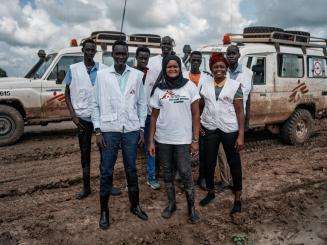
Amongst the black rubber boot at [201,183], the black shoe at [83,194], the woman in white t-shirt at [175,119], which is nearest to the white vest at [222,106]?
the woman in white t-shirt at [175,119]

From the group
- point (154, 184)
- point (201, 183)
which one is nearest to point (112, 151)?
point (154, 184)

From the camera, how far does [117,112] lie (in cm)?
390

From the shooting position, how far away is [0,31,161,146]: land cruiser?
26.0 feet

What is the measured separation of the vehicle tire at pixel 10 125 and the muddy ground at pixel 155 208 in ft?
2.97

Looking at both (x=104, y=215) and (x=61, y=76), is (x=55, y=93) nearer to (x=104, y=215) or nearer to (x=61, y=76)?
(x=61, y=76)

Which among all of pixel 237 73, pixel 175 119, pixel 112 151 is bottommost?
pixel 112 151

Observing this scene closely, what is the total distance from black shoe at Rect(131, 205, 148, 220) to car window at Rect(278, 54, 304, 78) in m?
4.39

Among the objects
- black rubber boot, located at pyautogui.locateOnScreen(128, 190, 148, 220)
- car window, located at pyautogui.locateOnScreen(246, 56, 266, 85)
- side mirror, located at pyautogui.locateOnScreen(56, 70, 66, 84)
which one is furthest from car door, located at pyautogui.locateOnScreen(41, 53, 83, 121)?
black rubber boot, located at pyautogui.locateOnScreen(128, 190, 148, 220)

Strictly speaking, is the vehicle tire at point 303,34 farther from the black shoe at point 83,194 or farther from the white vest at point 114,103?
the black shoe at point 83,194

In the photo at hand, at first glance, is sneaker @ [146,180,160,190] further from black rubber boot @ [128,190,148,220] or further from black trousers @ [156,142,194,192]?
black trousers @ [156,142,194,192]

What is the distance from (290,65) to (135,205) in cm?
484

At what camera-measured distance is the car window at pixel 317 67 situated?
321 inches

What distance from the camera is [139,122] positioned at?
407 centimetres

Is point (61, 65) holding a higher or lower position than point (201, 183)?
higher
